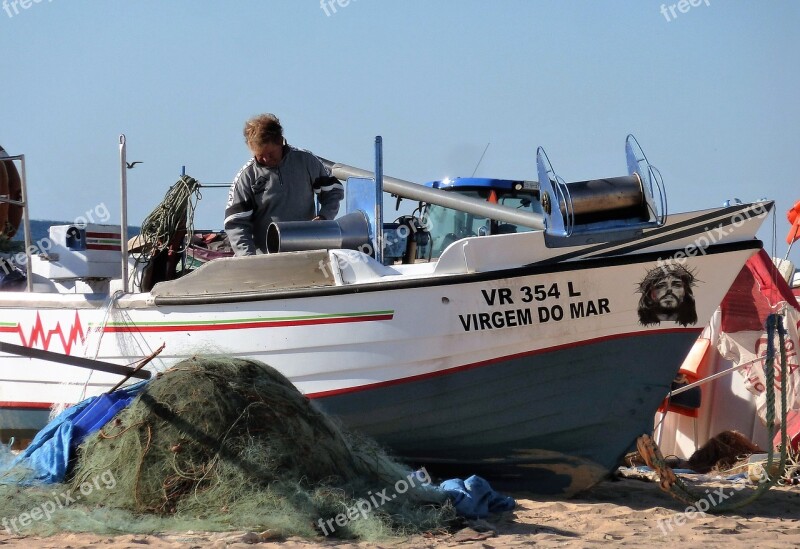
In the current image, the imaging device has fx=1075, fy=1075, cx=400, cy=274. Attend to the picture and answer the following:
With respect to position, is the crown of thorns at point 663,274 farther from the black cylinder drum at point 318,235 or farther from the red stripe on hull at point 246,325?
the black cylinder drum at point 318,235

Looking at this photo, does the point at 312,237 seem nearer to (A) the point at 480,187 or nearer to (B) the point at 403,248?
(B) the point at 403,248

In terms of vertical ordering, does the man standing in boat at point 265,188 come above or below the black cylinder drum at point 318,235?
above

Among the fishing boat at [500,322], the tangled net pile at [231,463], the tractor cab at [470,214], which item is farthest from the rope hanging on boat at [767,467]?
the tractor cab at [470,214]

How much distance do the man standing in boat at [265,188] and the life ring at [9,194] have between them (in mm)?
2613

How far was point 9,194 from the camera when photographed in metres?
9.23

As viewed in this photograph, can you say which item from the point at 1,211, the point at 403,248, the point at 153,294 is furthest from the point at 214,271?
the point at 1,211

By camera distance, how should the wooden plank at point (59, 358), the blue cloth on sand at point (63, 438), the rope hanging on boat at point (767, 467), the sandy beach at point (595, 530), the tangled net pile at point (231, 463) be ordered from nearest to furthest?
the sandy beach at point (595, 530) → the tangled net pile at point (231, 463) → the blue cloth on sand at point (63, 438) → the wooden plank at point (59, 358) → the rope hanging on boat at point (767, 467)

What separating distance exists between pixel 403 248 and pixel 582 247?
2.44 metres

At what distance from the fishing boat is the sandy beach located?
379mm

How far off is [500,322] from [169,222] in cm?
286

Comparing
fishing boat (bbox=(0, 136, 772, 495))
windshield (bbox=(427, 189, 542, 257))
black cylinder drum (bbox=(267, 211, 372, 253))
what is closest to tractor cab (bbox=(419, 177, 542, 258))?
windshield (bbox=(427, 189, 542, 257))

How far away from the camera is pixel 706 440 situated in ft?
28.4

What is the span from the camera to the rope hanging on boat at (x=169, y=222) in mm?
7883

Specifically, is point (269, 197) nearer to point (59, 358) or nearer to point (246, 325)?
point (246, 325)
